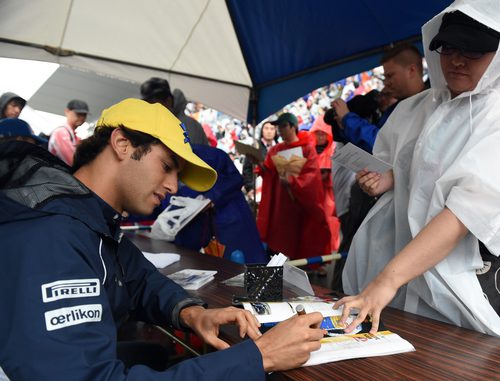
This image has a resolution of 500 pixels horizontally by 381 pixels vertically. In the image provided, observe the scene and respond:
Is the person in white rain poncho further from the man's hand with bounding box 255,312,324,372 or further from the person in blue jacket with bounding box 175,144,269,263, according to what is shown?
the person in blue jacket with bounding box 175,144,269,263

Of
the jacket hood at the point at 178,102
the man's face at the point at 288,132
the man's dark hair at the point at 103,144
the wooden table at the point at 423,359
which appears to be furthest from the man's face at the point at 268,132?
the man's dark hair at the point at 103,144

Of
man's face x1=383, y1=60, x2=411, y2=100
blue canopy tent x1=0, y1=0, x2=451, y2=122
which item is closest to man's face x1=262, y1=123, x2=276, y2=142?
blue canopy tent x1=0, y1=0, x2=451, y2=122

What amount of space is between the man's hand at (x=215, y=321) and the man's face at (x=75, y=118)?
4.43 meters

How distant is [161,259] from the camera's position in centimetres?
213

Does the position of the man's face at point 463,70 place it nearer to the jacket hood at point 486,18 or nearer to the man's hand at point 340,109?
→ the jacket hood at point 486,18

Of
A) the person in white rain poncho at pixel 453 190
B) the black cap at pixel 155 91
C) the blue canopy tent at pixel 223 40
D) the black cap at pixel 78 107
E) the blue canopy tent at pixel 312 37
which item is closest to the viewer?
the person in white rain poncho at pixel 453 190

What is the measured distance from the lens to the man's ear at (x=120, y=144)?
120 cm

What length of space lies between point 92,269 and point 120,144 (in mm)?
367

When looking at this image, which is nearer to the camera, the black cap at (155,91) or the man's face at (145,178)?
the man's face at (145,178)

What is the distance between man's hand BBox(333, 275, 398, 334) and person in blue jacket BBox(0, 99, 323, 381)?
0.54 feet

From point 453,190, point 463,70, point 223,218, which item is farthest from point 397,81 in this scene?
point 453,190

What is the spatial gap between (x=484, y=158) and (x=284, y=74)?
3.24 m

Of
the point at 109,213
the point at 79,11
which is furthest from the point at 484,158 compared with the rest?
the point at 79,11

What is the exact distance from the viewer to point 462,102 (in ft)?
4.85
